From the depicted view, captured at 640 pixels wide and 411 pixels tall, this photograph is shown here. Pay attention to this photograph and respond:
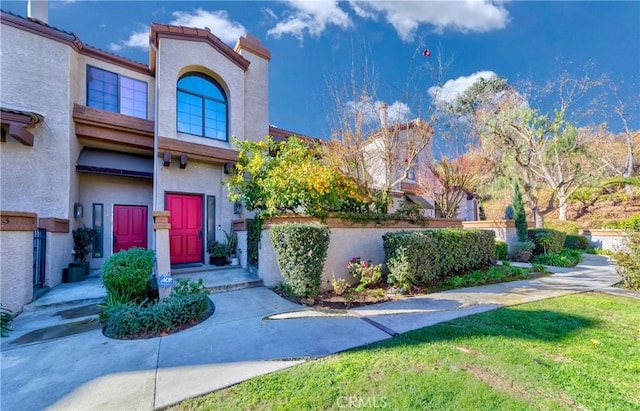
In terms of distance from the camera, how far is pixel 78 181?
8.74 m

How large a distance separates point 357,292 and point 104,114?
9627mm

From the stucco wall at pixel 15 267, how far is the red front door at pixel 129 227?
437 centimetres

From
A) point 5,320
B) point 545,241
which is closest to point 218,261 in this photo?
point 5,320

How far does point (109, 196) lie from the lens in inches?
369

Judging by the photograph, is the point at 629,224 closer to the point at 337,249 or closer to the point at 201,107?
the point at 337,249

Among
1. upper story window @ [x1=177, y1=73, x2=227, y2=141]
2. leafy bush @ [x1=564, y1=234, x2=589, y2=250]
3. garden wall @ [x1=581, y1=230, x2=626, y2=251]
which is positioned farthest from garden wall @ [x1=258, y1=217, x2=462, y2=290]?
garden wall @ [x1=581, y1=230, x2=626, y2=251]

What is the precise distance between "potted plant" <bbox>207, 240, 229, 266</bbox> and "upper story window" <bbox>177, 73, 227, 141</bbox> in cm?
406

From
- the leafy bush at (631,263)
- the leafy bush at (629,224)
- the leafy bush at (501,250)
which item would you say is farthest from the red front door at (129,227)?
the leafy bush at (629,224)

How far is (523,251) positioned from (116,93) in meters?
17.1

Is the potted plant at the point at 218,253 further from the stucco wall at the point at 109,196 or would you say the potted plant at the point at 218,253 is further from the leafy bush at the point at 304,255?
the leafy bush at the point at 304,255

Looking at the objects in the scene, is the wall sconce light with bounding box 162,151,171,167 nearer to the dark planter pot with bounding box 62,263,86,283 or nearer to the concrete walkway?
the dark planter pot with bounding box 62,263,86,283

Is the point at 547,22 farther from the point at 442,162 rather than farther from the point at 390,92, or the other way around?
the point at 390,92

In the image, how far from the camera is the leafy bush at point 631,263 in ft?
23.0

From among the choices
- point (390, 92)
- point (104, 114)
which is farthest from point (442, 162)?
point (104, 114)
